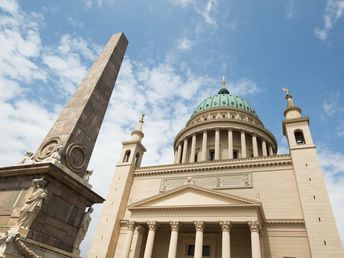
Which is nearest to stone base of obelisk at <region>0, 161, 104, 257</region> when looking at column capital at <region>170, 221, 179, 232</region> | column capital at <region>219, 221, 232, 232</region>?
column capital at <region>219, 221, 232, 232</region>

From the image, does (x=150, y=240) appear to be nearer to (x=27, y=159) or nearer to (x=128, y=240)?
(x=128, y=240)

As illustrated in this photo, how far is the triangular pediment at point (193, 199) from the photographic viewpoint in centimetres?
2089

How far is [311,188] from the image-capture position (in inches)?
827

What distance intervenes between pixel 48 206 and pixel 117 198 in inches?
862

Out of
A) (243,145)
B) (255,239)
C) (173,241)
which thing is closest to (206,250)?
(173,241)

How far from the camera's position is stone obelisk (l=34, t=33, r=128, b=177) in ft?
26.7

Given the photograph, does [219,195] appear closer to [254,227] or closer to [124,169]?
[254,227]

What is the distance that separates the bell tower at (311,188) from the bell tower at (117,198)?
720 inches

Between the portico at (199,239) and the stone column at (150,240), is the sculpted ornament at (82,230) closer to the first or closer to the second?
the portico at (199,239)

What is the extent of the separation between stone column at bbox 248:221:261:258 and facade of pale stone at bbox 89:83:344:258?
7 centimetres

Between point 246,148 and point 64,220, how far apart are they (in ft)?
115

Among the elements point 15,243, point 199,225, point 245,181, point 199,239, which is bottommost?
point 15,243

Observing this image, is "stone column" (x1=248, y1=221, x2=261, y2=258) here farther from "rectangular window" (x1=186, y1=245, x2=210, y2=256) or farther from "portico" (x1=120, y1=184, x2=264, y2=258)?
"rectangular window" (x1=186, y1=245, x2=210, y2=256)

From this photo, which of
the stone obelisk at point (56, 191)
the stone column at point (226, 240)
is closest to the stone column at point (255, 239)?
the stone column at point (226, 240)
